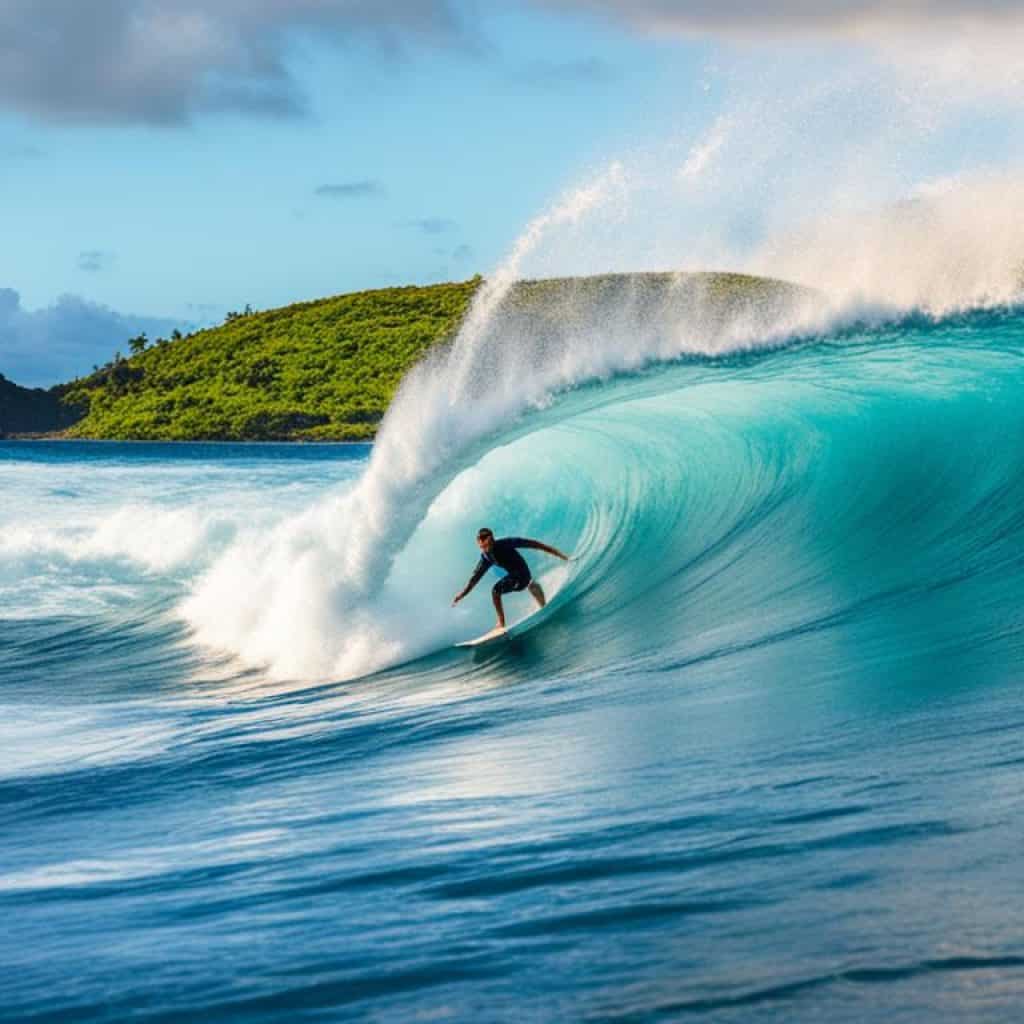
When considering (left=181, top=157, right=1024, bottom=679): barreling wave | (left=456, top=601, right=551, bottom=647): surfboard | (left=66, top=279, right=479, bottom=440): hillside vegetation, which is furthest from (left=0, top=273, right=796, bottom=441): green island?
(left=456, top=601, right=551, bottom=647): surfboard

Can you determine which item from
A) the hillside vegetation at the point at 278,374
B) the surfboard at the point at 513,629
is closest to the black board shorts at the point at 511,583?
the surfboard at the point at 513,629

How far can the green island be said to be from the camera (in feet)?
285

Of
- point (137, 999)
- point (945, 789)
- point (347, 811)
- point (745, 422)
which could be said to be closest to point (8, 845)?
point (347, 811)

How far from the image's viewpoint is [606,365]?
13.2 meters

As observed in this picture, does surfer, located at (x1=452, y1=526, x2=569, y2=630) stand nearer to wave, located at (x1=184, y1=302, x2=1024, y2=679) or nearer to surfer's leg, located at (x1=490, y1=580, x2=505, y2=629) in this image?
surfer's leg, located at (x1=490, y1=580, x2=505, y2=629)

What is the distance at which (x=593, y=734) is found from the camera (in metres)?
7.02

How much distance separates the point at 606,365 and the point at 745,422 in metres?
1.94

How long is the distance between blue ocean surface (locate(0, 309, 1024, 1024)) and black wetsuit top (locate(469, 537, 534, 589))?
1.45 ft

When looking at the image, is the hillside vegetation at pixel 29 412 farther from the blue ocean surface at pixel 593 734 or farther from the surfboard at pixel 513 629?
the surfboard at pixel 513 629

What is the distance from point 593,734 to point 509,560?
4.51 metres

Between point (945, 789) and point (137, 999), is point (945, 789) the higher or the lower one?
the lower one

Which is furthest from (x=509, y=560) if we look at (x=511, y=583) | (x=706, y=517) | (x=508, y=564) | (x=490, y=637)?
(x=706, y=517)

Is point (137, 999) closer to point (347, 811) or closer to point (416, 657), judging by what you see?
point (347, 811)

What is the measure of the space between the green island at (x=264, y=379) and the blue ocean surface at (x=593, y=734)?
200 ft
